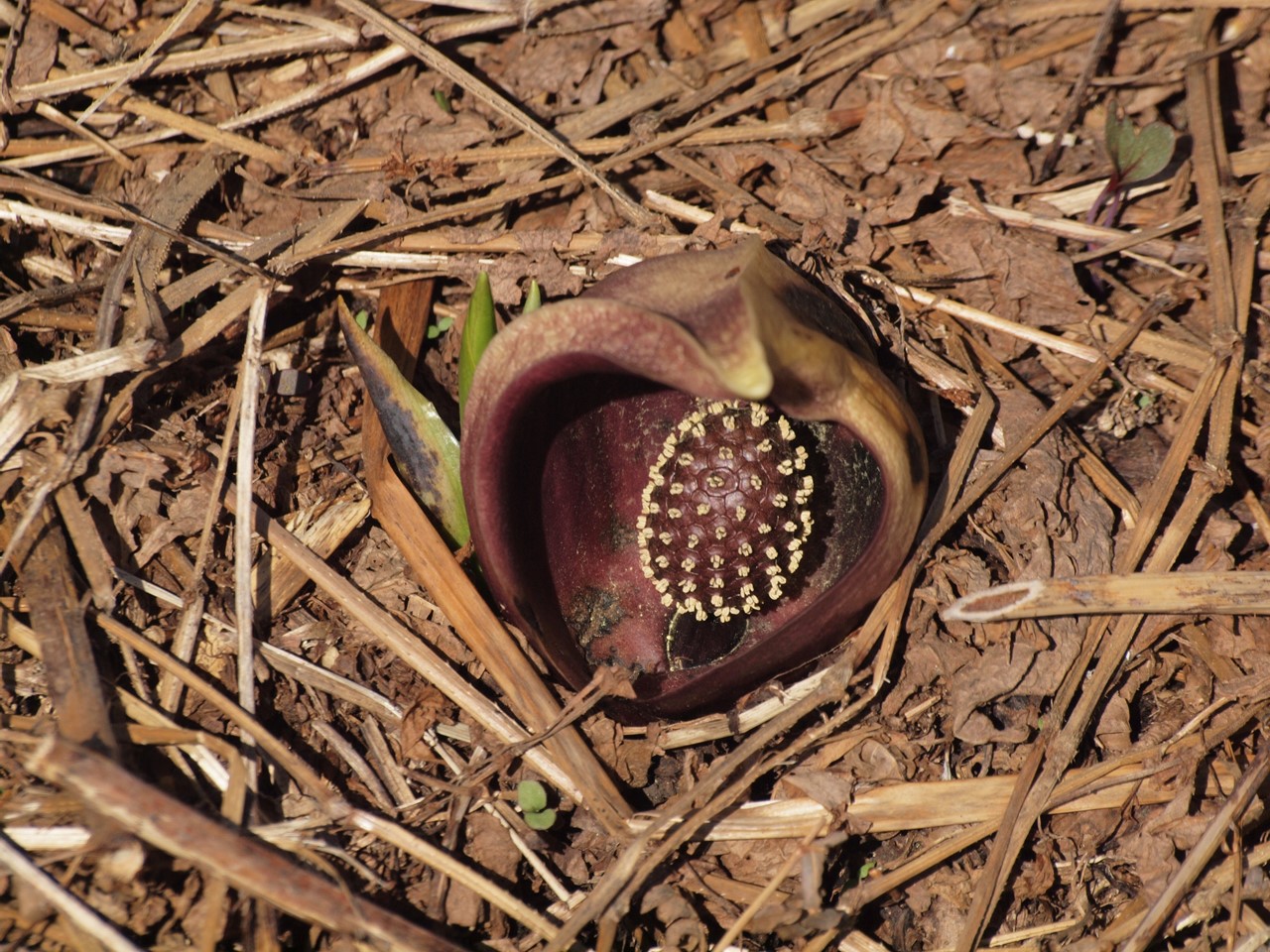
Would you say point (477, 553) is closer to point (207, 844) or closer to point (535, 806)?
point (535, 806)

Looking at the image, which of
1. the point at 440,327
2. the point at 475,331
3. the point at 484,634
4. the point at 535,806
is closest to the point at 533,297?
the point at 475,331

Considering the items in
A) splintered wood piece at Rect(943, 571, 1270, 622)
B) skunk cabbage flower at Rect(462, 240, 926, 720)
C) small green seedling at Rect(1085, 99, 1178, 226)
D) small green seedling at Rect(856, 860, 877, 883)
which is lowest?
small green seedling at Rect(856, 860, 877, 883)

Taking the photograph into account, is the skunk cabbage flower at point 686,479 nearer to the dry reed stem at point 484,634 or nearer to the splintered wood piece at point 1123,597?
the dry reed stem at point 484,634

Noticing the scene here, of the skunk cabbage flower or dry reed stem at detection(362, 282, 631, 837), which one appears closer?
the skunk cabbage flower

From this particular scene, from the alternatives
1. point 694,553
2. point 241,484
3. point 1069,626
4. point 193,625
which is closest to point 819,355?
point 694,553

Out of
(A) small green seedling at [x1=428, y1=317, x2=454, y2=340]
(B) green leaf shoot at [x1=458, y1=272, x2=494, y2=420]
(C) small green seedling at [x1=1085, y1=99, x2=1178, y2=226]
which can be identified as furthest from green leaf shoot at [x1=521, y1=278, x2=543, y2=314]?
(C) small green seedling at [x1=1085, y1=99, x2=1178, y2=226]

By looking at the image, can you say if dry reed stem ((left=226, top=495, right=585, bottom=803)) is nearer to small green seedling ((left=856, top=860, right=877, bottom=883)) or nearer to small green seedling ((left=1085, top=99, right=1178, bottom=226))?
small green seedling ((left=856, top=860, right=877, bottom=883))

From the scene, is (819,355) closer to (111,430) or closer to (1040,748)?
(1040,748)
